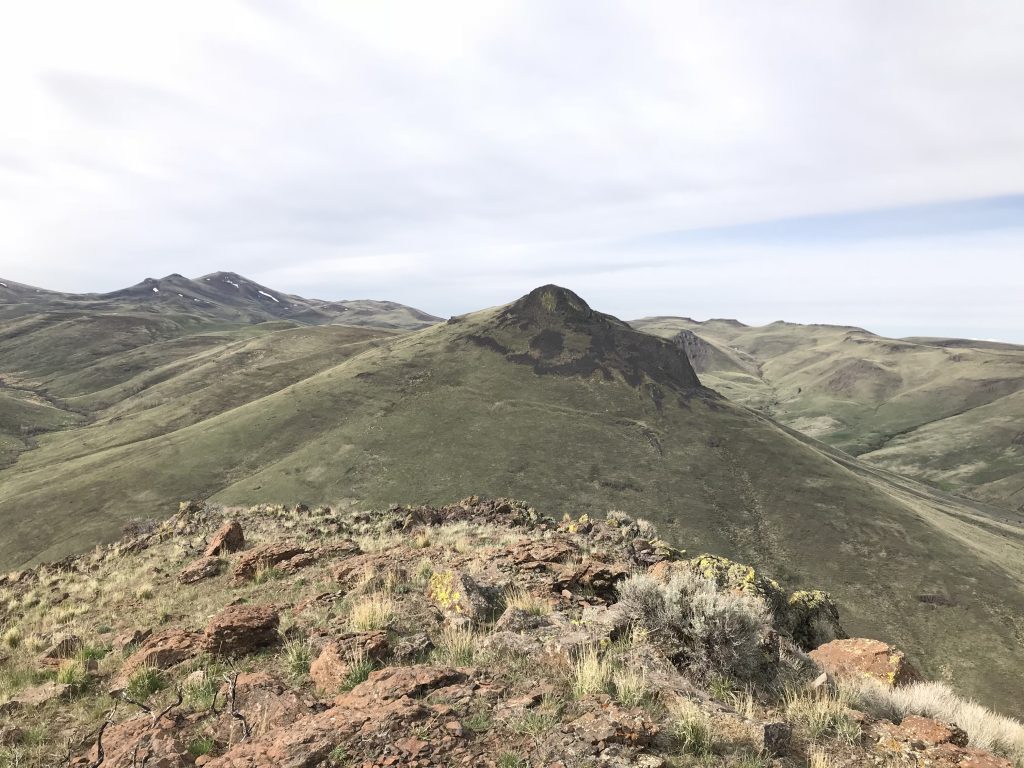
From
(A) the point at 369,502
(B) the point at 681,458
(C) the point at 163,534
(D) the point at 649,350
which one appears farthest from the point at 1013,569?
(C) the point at 163,534

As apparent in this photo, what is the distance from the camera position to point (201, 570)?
54.6 ft

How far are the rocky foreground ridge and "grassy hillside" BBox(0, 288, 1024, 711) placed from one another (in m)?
54.9

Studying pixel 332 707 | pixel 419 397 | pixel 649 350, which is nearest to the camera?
pixel 332 707

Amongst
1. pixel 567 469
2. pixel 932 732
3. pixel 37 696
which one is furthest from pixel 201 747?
pixel 567 469

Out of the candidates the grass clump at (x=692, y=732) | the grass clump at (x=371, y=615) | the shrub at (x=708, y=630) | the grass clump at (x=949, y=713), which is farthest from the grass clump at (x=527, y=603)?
the grass clump at (x=949, y=713)

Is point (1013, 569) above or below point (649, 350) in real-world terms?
below

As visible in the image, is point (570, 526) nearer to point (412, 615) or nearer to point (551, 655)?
point (412, 615)

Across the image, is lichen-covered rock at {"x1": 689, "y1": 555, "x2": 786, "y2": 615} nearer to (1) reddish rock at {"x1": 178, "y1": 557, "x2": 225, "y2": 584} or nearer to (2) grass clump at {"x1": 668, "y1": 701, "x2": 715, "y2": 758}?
(2) grass clump at {"x1": 668, "y1": 701, "x2": 715, "y2": 758}

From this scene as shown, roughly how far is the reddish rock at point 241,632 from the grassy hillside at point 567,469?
60928 millimetres

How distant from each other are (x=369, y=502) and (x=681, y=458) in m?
55.6

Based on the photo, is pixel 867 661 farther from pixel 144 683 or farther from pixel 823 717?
pixel 144 683

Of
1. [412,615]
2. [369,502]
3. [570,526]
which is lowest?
[369,502]

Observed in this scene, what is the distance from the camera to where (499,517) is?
26250 mm

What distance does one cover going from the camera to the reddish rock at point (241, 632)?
10.1 meters
